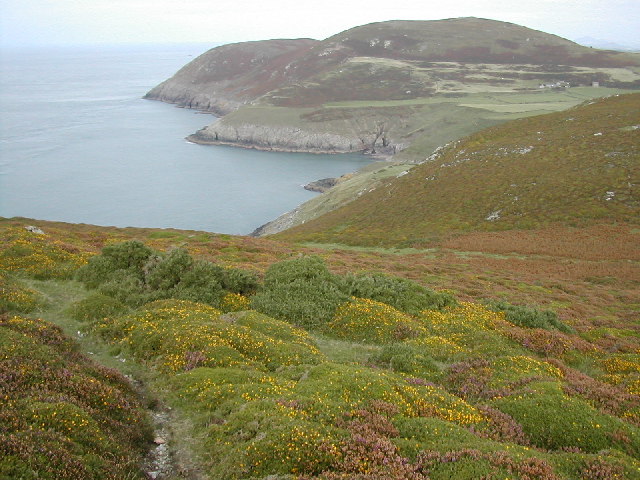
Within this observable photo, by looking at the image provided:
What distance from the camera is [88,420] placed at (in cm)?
954

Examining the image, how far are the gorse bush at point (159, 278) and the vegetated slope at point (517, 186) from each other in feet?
107

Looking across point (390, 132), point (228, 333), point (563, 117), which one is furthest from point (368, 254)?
point (390, 132)

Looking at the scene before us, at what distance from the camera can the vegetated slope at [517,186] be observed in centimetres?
5253

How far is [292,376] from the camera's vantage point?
13898mm

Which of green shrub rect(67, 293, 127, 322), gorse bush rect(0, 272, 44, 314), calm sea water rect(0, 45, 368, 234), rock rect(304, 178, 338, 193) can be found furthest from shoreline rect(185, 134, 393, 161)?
gorse bush rect(0, 272, 44, 314)

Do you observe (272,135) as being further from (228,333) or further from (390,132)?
(228,333)

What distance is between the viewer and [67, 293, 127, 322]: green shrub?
61.3 feet

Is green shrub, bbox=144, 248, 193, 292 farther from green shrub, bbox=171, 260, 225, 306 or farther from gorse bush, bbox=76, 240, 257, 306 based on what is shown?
green shrub, bbox=171, 260, 225, 306

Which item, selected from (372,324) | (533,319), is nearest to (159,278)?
(372,324)

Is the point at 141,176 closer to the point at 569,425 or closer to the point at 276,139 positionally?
the point at 276,139

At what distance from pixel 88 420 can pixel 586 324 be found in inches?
1012

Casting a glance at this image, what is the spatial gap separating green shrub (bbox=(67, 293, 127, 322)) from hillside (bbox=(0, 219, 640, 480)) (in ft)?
0.37

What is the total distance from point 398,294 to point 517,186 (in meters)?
42.7

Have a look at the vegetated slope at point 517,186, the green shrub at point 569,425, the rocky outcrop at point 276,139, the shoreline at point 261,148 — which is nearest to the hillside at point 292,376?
the green shrub at point 569,425
